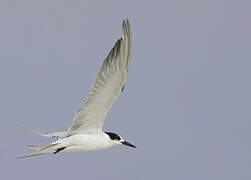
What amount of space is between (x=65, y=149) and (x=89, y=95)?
99cm

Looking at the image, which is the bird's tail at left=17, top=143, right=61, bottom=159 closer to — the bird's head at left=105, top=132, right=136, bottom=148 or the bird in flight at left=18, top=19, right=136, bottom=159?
the bird in flight at left=18, top=19, right=136, bottom=159

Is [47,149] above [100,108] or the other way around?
the other way around

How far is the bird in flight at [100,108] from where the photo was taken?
41.6 ft

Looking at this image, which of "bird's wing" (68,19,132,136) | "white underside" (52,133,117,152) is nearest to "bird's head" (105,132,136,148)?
"white underside" (52,133,117,152)

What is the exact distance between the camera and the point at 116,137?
46.9 feet

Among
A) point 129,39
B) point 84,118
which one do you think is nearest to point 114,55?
point 129,39

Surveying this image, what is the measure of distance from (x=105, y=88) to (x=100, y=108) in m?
0.47

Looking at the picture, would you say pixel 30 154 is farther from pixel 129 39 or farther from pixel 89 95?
pixel 129 39

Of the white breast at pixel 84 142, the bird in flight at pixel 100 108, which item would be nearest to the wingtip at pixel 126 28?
the bird in flight at pixel 100 108

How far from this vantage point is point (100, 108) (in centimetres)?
1347

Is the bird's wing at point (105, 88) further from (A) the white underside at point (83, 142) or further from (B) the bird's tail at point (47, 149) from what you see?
(B) the bird's tail at point (47, 149)

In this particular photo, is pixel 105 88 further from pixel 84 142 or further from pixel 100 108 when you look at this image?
pixel 84 142

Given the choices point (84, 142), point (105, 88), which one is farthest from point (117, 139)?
point (105, 88)

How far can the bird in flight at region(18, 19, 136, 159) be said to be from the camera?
1269 centimetres
